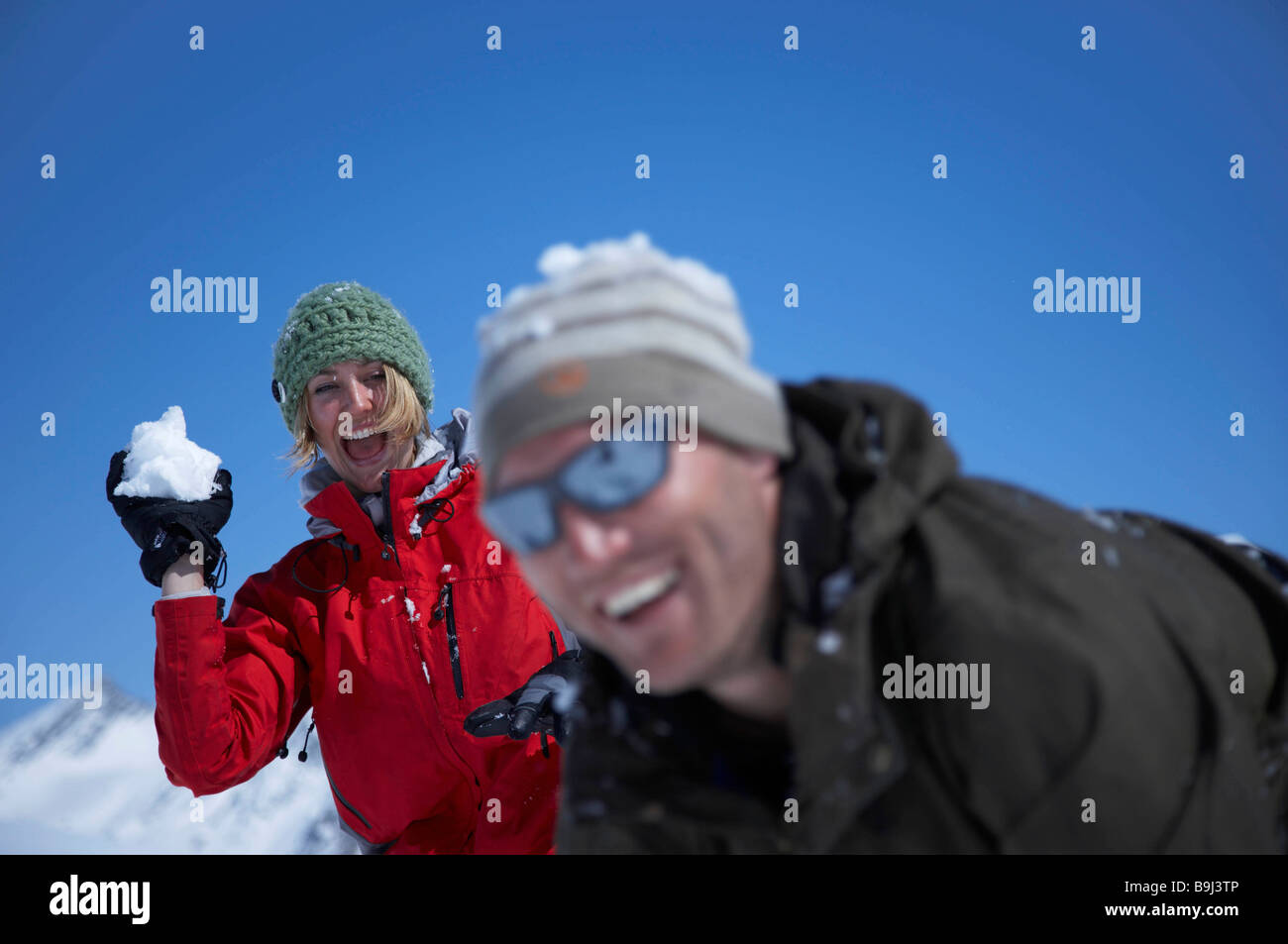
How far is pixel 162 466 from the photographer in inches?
135

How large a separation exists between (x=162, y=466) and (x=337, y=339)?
0.89 meters

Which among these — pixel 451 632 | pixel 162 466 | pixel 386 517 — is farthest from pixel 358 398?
pixel 451 632

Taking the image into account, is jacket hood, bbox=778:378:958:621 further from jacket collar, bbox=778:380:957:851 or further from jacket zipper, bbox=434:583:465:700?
jacket zipper, bbox=434:583:465:700

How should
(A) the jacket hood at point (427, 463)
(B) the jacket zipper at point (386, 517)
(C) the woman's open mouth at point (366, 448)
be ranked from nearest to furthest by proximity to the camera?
(B) the jacket zipper at point (386, 517) < (A) the jacket hood at point (427, 463) < (C) the woman's open mouth at point (366, 448)

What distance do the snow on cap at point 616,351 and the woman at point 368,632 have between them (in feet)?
6.78

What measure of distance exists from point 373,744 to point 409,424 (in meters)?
1.28

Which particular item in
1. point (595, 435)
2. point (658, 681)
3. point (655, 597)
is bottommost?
point (658, 681)

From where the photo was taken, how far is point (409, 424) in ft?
13.2

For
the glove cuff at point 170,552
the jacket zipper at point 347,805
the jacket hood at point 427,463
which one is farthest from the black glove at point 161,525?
the jacket zipper at point 347,805

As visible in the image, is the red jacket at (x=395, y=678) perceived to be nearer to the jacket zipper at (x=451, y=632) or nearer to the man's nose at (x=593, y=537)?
the jacket zipper at (x=451, y=632)

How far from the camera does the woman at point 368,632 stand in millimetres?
3486

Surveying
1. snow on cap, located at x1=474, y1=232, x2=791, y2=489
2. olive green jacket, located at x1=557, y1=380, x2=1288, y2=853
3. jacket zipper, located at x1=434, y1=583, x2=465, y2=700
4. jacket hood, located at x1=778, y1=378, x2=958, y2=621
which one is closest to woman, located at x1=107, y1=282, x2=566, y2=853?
jacket zipper, located at x1=434, y1=583, x2=465, y2=700
